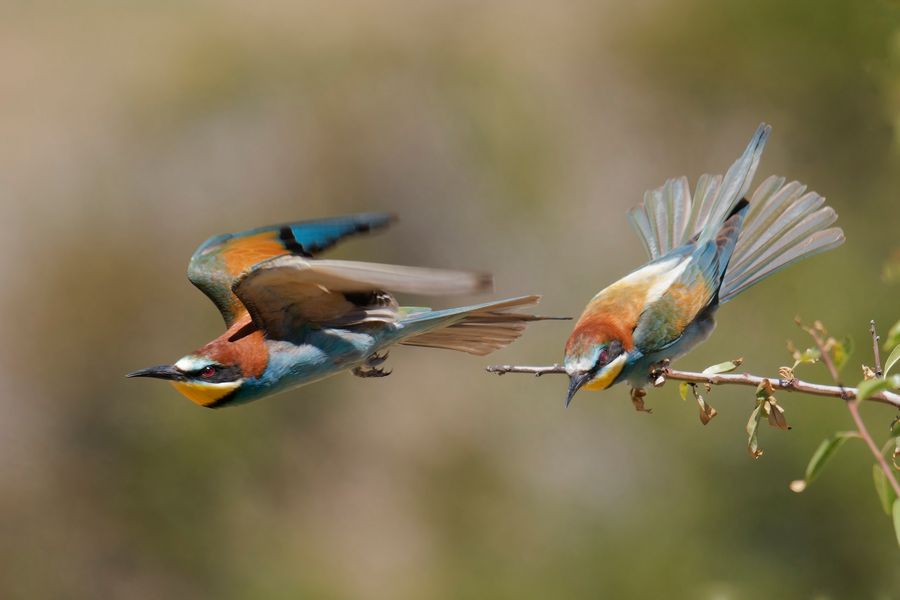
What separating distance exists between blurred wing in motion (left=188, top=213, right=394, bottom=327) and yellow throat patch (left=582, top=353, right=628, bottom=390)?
496mm

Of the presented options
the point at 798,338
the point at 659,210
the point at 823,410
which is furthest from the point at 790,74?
the point at 659,210

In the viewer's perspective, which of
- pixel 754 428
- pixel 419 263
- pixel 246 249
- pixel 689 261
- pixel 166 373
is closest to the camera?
pixel 754 428

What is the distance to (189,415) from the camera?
4.87 metres

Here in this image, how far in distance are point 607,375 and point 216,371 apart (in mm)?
660

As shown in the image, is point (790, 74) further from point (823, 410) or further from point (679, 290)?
point (679, 290)

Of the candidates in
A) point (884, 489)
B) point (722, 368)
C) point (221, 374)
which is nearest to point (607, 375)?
point (722, 368)

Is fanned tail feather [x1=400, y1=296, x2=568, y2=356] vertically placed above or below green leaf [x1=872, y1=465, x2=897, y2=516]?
below

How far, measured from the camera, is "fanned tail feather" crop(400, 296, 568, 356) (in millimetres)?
1985

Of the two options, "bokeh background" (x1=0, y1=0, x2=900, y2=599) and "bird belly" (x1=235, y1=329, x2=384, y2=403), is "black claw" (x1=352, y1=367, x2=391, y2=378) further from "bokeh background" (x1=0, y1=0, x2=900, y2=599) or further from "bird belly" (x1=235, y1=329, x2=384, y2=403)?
"bokeh background" (x1=0, y1=0, x2=900, y2=599)

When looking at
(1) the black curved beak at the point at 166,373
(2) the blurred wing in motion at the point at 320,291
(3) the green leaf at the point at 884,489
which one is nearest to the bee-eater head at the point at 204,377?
(1) the black curved beak at the point at 166,373

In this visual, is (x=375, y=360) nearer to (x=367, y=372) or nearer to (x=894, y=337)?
(x=367, y=372)

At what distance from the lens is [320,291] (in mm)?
1905

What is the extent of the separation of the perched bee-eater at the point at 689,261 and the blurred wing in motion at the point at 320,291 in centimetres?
36

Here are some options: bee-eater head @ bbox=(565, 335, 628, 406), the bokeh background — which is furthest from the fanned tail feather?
the bokeh background
